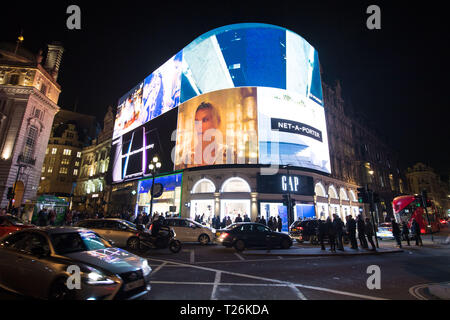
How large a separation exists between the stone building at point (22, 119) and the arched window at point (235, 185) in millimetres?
29195

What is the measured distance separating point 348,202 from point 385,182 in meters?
22.6

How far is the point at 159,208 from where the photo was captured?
31062 mm

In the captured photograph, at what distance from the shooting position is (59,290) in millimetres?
3949

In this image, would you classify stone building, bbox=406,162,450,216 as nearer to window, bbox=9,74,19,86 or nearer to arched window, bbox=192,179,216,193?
arched window, bbox=192,179,216,193

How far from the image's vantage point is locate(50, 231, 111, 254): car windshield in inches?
179

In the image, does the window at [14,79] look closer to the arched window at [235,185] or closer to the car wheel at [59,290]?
the arched window at [235,185]

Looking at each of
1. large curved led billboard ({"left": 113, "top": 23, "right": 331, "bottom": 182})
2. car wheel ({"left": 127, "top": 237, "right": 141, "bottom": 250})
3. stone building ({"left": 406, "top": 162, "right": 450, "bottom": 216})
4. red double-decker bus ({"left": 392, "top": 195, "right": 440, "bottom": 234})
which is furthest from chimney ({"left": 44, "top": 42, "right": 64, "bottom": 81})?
stone building ({"left": 406, "top": 162, "right": 450, "bottom": 216})

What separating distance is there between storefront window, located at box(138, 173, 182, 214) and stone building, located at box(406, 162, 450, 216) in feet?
284

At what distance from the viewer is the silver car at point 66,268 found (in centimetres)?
378

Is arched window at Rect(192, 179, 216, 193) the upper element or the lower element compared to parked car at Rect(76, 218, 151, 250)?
upper

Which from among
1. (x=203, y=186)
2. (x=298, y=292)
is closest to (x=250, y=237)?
(x=298, y=292)

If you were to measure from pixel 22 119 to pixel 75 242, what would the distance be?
40483 mm
